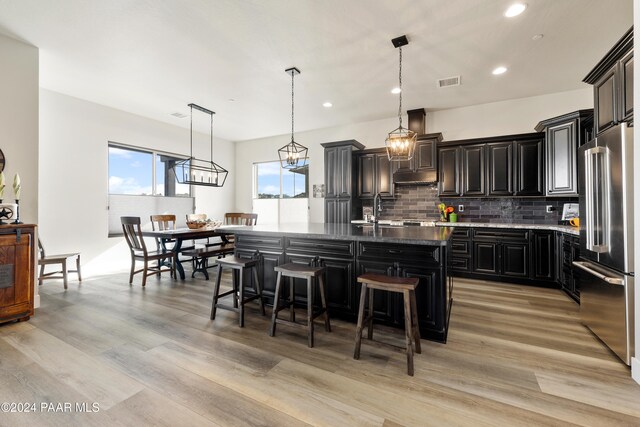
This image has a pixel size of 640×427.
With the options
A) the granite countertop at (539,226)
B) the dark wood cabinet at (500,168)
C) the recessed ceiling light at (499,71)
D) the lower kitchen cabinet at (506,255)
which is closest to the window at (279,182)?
the granite countertop at (539,226)

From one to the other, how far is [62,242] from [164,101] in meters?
2.84

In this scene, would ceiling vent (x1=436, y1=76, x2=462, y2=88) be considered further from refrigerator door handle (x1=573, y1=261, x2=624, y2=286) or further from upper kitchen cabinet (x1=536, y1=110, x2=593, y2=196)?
refrigerator door handle (x1=573, y1=261, x2=624, y2=286)

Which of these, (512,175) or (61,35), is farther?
(512,175)

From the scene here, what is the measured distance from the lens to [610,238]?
7.29 ft

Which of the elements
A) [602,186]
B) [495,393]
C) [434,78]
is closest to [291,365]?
[495,393]

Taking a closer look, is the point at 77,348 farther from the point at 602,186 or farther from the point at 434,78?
the point at 434,78

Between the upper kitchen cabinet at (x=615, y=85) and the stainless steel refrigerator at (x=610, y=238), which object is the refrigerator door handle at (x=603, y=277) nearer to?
the stainless steel refrigerator at (x=610, y=238)

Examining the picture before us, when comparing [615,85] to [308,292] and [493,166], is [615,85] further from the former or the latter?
[308,292]

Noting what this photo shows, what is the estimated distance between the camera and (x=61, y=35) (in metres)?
3.09

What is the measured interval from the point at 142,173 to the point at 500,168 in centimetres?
671

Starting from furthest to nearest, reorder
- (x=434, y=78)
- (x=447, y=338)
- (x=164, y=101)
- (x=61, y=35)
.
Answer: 1. (x=164, y=101)
2. (x=434, y=78)
3. (x=61, y=35)
4. (x=447, y=338)

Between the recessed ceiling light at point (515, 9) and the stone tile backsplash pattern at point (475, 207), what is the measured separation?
306 cm

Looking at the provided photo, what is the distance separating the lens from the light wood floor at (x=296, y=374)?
1604 millimetres

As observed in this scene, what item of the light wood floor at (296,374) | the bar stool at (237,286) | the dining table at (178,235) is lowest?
the light wood floor at (296,374)
